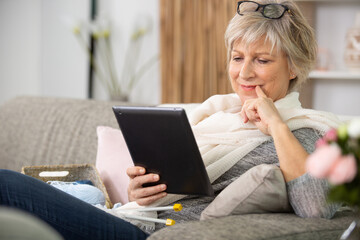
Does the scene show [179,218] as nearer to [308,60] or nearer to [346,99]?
[308,60]

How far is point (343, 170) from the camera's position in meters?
1.02

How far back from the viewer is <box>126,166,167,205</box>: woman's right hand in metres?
1.82

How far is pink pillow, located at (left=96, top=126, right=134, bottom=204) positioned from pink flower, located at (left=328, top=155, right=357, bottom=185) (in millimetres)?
1320

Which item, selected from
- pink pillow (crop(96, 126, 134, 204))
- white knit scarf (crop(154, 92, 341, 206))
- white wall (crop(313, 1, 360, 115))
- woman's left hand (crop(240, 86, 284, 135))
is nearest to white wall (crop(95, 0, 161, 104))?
white wall (crop(313, 1, 360, 115))

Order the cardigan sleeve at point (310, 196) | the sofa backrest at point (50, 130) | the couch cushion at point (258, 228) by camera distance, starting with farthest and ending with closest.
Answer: the sofa backrest at point (50, 130), the cardigan sleeve at point (310, 196), the couch cushion at point (258, 228)

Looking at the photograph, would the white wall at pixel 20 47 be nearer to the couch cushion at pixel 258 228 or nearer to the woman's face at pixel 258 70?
the woman's face at pixel 258 70

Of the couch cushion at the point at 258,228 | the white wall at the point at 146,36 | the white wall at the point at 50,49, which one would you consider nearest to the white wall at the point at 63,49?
the white wall at the point at 50,49

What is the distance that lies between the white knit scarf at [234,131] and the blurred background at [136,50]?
1.57 meters

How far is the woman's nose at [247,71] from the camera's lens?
192 cm

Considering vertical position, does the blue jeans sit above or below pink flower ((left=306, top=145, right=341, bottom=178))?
below

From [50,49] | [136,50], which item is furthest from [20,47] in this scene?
[136,50]

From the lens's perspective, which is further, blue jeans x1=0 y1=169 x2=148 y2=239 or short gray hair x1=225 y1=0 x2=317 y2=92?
short gray hair x1=225 y1=0 x2=317 y2=92

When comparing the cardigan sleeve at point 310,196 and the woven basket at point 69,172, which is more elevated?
the cardigan sleeve at point 310,196

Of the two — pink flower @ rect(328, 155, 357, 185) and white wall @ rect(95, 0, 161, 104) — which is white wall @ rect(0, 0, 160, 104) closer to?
white wall @ rect(95, 0, 161, 104)
